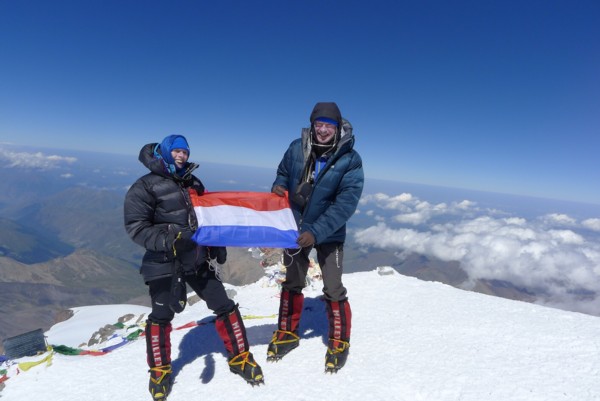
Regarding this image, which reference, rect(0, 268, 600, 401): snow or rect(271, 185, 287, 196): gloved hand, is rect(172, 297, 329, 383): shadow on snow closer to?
rect(0, 268, 600, 401): snow

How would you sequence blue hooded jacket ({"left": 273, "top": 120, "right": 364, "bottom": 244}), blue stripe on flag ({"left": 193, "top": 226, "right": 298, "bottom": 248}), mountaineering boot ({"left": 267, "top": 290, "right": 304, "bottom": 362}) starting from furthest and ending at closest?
mountaineering boot ({"left": 267, "top": 290, "right": 304, "bottom": 362}) → blue stripe on flag ({"left": 193, "top": 226, "right": 298, "bottom": 248}) → blue hooded jacket ({"left": 273, "top": 120, "right": 364, "bottom": 244})

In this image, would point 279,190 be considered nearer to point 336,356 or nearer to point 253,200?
point 253,200

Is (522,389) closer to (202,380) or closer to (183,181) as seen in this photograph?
(202,380)

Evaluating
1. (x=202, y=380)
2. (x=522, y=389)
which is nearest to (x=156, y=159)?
(x=202, y=380)

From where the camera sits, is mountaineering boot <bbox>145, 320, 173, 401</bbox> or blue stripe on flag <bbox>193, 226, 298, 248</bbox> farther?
blue stripe on flag <bbox>193, 226, 298, 248</bbox>

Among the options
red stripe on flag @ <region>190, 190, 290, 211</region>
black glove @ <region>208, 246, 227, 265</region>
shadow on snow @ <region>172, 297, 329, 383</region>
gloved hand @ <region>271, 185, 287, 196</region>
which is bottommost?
shadow on snow @ <region>172, 297, 329, 383</region>

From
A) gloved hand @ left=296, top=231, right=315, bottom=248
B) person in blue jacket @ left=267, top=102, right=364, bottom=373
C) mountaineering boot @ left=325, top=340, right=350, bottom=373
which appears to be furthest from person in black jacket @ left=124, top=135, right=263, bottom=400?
gloved hand @ left=296, top=231, right=315, bottom=248
